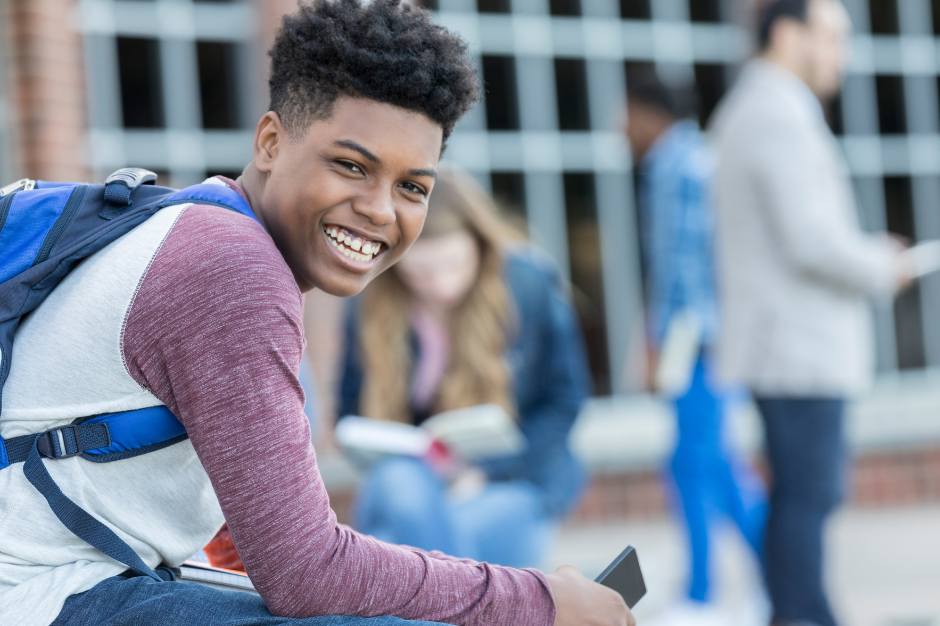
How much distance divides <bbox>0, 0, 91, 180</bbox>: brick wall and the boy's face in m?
3.95

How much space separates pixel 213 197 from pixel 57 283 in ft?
0.79

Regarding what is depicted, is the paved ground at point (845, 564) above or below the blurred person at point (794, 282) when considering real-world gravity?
A: below

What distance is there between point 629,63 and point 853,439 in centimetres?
285

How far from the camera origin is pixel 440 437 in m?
3.02

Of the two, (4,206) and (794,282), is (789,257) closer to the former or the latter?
(794,282)

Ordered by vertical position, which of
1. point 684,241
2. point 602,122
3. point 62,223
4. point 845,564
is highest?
point 602,122

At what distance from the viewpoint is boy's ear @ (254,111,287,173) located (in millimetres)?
1525

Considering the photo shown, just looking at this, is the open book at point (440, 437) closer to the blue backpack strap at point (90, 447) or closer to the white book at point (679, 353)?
the white book at point (679, 353)

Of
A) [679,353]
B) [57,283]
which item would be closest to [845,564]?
[679,353]

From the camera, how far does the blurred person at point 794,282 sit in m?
3.16

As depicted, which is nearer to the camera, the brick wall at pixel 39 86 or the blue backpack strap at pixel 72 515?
the blue backpack strap at pixel 72 515

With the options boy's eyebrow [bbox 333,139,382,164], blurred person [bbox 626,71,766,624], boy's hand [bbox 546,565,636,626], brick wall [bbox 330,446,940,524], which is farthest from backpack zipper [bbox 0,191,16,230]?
brick wall [bbox 330,446,940,524]

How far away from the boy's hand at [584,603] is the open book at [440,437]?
1.45 metres

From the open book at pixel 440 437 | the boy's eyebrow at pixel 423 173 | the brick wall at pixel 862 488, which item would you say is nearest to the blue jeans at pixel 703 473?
the open book at pixel 440 437
